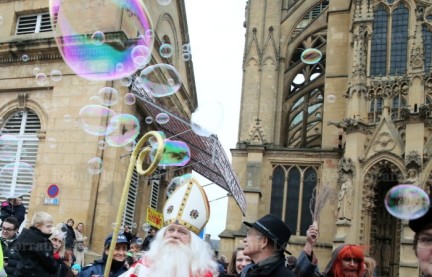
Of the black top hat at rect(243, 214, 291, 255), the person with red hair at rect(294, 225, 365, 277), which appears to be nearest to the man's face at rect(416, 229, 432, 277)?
the black top hat at rect(243, 214, 291, 255)

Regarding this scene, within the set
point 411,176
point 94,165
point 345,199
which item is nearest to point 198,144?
point 94,165

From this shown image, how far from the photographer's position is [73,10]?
56.6ft

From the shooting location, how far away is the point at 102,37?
15742 millimetres

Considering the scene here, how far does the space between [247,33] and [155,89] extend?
1625cm

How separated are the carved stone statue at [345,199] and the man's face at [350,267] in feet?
63.4

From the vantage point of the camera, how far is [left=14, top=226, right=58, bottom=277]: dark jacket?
5.59 meters

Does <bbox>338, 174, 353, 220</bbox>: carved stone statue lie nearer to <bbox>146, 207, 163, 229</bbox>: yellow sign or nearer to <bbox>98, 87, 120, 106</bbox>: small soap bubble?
<bbox>146, 207, 163, 229</bbox>: yellow sign

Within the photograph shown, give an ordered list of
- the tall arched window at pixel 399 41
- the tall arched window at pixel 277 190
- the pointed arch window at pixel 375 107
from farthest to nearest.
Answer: the tall arched window at pixel 277 190
the tall arched window at pixel 399 41
the pointed arch window at pixel 375 107

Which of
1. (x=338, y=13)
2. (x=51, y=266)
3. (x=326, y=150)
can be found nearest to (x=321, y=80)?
(x=338, y=13)

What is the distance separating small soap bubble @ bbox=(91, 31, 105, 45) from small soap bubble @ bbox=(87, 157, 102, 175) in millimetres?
3508

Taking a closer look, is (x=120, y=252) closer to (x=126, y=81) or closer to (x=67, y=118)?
(x=126, y=81)

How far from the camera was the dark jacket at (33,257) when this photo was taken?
5590 millimetres

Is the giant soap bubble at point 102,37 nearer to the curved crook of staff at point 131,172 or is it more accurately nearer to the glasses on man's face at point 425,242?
the curved crook of staff at point 131,172

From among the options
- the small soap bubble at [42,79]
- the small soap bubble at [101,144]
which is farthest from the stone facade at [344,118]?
the small soap bubble at [42,79]
